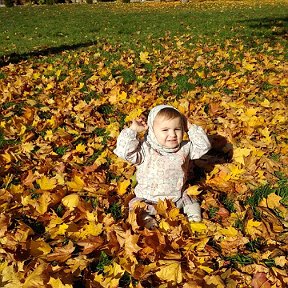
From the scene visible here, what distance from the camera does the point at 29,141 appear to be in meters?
3.77

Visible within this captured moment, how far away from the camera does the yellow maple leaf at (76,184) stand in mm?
2893

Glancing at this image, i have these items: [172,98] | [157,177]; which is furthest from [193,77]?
[157,177]

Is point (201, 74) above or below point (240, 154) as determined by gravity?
above

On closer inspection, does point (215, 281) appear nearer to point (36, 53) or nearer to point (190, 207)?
point (190, 207)

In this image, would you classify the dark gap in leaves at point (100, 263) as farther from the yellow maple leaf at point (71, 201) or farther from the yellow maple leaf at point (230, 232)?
the yellow maple leaf at point (230, 232)

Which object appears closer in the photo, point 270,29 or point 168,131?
point 168,131

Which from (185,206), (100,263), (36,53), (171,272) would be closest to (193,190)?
(185,206)

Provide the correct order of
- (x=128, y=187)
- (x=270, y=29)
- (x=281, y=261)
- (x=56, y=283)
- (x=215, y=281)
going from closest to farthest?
(x=56, y=283)
(x=215, y=281)
(x=281, y=261)
(x=128, y=187)
(x=270, y=29)

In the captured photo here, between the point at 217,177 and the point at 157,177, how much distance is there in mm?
684

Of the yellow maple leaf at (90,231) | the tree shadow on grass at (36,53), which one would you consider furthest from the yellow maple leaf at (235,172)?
the tree shadow on grass at (36,53)

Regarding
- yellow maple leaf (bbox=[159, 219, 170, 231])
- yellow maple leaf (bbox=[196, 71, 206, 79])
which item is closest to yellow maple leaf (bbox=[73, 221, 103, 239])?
yellow maple leaf (bbox=[159, 219, 170, 231])

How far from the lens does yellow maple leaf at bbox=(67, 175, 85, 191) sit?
289 centimetres

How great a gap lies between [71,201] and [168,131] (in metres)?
0.95

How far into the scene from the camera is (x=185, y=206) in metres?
2.64
